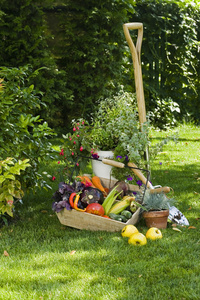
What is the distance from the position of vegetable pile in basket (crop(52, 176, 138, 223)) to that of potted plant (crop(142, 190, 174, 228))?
11 centimetres

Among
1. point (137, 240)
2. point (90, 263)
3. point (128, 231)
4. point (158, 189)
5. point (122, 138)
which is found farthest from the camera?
point (122, 138)

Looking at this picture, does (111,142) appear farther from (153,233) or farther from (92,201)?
(153,233)

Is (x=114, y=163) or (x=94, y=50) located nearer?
(x=114, y=163)

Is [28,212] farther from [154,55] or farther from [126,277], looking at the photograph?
[154,55]

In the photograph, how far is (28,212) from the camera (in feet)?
11.8

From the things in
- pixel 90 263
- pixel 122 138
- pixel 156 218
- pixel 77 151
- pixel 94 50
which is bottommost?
pixel 156 218

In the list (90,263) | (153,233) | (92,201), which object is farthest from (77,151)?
(90,263)

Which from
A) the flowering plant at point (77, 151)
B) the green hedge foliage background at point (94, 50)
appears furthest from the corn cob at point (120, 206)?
the green hedge foliage background at point (94, 50)

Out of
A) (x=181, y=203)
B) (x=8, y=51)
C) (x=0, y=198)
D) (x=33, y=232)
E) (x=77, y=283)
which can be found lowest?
(x=181, y=203)

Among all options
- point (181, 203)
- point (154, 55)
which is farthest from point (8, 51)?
point (181, 203)

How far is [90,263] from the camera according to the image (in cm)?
252

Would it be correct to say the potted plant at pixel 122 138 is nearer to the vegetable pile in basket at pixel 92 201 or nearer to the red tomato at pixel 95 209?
the vegetable pile in basket at pixel 92 201

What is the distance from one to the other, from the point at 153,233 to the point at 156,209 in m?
0.27

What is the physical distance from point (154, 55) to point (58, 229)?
6.05 m
